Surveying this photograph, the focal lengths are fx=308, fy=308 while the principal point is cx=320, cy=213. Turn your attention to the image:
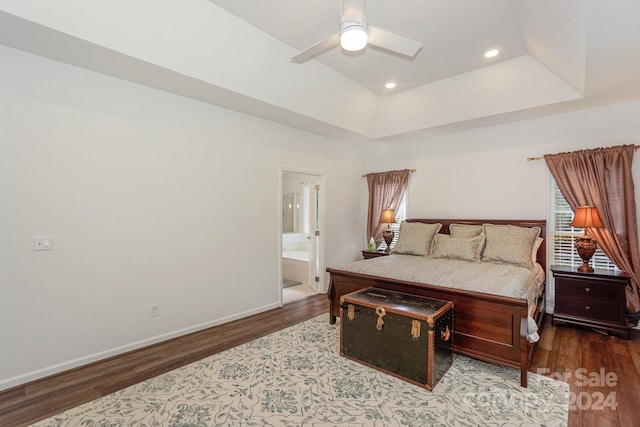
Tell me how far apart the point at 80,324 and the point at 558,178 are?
5.54 meters

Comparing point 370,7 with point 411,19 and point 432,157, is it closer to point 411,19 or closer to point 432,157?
point 411,19

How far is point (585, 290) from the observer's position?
3494mm

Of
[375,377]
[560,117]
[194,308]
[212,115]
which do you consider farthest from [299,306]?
[560,117]

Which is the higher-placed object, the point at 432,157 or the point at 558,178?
the point at 432,157

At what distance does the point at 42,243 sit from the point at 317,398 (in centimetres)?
260

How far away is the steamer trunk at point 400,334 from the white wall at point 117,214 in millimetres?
1763

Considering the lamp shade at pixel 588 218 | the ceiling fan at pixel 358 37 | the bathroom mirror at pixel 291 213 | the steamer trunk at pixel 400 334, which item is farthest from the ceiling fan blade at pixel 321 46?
the bathroom mirror at pixel 291 213

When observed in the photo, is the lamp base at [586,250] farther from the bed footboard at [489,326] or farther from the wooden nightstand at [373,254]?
the wooden nightstand at [373,254]

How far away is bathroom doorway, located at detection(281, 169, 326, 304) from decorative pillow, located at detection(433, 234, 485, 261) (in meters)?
1.89

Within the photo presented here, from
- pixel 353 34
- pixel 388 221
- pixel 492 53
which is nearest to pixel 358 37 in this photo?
pixel 353 34

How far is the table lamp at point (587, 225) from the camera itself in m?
3.49

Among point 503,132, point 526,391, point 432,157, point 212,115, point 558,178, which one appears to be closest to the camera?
point 526,391

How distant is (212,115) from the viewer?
12.0 ft

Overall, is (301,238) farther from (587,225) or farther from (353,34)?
(353,34)
